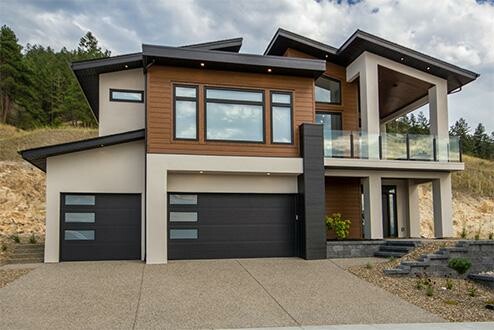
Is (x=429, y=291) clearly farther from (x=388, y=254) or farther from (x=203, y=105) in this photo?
(x=203, y=105)

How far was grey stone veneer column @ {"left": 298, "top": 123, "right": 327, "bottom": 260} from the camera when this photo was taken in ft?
37.9

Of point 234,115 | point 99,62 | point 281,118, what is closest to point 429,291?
point 281,118

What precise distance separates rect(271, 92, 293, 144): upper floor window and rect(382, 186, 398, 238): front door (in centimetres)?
627

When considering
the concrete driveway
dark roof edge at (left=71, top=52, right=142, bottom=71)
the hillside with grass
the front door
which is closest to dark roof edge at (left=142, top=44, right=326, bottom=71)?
dark roof edge at (left=71, top=52, right=142, bottom=71)

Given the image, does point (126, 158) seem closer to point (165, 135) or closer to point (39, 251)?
point (165, 135)

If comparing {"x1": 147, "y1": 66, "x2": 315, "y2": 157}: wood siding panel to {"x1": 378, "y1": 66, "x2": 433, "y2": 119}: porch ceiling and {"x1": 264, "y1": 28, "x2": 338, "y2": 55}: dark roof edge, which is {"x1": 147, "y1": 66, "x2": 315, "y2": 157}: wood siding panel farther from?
{"x1": 378, "y1": 66, "x2": 433, "y2": 119}: porch ceiling

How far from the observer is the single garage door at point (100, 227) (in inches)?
444

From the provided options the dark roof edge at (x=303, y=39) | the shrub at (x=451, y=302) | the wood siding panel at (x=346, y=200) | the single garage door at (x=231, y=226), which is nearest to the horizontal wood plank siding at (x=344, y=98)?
the dark roof edge at (x=303, y=39)

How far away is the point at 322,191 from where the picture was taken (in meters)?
11.8

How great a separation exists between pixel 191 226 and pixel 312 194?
3505 mm

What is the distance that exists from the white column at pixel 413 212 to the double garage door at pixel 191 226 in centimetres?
603

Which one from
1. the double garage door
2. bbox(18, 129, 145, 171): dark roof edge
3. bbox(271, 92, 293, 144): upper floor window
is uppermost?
bbox(271, 92, 293, 144): upper floor window

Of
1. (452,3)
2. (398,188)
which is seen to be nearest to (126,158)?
(398,188)

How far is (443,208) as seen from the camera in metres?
14.0
